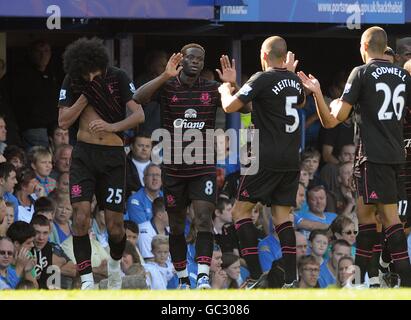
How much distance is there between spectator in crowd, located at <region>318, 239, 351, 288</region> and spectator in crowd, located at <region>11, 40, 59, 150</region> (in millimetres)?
3549

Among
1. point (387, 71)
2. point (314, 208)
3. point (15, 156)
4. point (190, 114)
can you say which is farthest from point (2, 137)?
point (387, 71)

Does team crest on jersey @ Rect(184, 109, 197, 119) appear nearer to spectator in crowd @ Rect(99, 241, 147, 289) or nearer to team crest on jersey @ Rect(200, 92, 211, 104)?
team crest on jersey @ Rect(200, 92, 211, 104)

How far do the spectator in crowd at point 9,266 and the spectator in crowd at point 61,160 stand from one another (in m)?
1.72

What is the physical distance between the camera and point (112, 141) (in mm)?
12641

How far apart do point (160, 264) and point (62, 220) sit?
3.87 ft

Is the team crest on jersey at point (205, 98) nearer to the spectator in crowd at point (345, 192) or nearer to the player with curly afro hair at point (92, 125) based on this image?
the player with curly afro hair at point (92, 125)

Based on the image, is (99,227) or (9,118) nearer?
(99,227)

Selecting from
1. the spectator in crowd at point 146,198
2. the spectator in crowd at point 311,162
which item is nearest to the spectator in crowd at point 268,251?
the spectator in crowd at point 311,162

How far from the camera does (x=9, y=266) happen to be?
13742 mm

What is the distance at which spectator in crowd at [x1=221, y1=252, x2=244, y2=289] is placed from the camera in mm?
15125

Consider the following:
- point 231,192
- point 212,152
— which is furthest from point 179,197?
point 231,192

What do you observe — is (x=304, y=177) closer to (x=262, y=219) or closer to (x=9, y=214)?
(x=262, y=219)

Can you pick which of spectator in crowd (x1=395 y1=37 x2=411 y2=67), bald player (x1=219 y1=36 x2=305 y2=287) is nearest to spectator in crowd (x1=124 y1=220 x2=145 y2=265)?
bald player (x1=219 y1=36 x2=305 y2=287)
